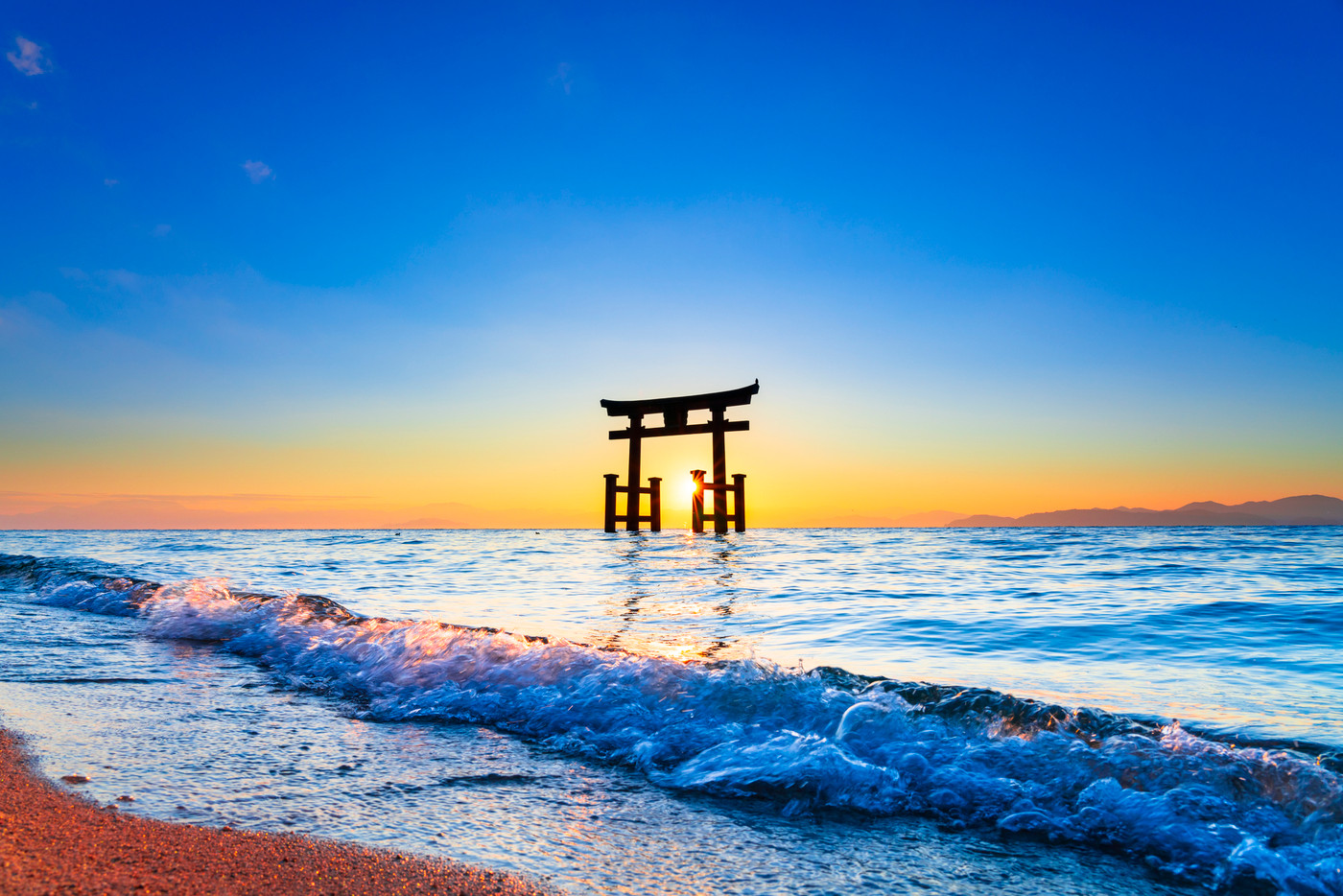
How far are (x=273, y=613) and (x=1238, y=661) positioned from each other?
7.21m

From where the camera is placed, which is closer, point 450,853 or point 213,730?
point 450,853

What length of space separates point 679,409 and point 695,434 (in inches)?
38.1

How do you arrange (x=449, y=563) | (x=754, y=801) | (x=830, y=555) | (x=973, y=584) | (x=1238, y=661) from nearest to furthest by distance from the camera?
(x=754, y=801)
(x=1238, y=661)
(x=973, y=584)
(x=449, y=563)
(x=830, y=555)

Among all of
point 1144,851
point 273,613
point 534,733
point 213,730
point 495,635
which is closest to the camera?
point 1144,851

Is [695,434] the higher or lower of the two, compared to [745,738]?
higher

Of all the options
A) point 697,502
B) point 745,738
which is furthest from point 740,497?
point 745,738

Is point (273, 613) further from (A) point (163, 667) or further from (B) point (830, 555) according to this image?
(B) point (830, 555)

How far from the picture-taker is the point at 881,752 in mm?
2807

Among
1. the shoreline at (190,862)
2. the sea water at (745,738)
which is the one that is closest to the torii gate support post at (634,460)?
the sea water at (745,738)

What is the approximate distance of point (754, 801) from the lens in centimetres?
248

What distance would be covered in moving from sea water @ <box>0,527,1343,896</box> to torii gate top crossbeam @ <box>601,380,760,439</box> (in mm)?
15508

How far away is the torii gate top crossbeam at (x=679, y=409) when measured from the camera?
2184 centimetres

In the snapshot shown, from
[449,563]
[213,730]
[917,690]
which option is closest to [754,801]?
[917,690]

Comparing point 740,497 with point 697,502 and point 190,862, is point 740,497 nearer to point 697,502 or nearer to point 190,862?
point 697,502
